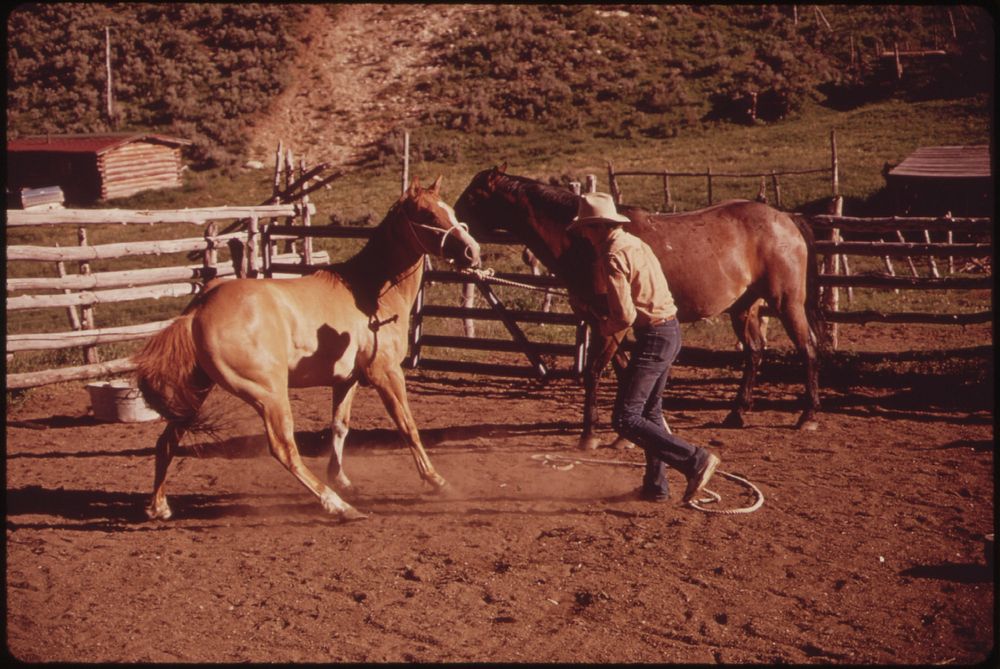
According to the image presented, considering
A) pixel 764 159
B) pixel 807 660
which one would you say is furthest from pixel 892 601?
pixel 764 159

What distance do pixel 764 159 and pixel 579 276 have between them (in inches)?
987

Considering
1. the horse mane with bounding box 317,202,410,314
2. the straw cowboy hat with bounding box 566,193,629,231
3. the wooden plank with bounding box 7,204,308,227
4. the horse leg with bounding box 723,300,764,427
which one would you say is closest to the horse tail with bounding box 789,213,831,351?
the horse leg with bounding box 723,300,764,427

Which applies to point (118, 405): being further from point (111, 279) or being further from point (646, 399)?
point (646, 399)

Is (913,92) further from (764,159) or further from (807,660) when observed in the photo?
(807,660)

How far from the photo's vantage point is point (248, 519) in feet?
21.6

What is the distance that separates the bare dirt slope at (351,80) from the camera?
4062 cm

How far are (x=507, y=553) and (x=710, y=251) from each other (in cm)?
437

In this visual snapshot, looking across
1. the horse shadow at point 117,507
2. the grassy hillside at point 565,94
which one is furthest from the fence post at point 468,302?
the grassy hillside at point 565,94

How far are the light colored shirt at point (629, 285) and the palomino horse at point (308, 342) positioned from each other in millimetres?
1053

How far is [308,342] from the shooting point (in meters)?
6.44

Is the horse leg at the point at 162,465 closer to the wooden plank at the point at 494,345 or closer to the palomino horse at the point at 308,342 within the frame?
the palomino horse at the point at 308,342

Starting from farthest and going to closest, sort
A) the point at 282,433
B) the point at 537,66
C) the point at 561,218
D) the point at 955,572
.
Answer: the point at 537,66 → the point at 561,218 → the point at 282,433 → the point at 955,572

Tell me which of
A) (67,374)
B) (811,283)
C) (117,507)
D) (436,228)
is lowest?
(67,374)

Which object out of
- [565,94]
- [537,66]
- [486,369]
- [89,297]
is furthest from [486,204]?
[537,66]
